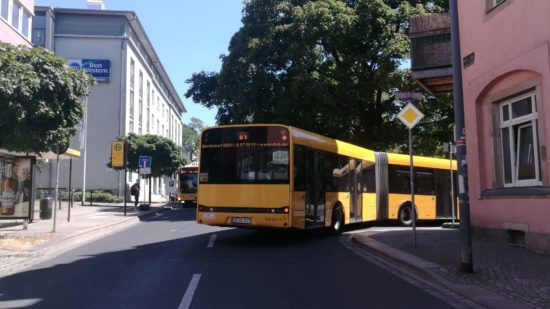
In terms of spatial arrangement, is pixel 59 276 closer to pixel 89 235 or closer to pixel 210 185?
pixel 210 185

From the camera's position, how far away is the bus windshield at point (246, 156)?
1274 cm

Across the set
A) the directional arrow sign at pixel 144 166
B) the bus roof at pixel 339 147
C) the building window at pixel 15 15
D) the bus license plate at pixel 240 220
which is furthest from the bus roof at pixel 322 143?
the building window at pixel 15 15

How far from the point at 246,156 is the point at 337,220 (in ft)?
14.3

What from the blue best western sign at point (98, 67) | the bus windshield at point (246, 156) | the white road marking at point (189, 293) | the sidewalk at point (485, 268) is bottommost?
the white road marking at point (189, 293)

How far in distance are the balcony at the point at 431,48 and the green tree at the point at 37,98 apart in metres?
9.15

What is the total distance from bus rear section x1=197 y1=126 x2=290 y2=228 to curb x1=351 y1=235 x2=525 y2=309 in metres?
2.51

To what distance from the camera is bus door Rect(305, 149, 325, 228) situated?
531 inches

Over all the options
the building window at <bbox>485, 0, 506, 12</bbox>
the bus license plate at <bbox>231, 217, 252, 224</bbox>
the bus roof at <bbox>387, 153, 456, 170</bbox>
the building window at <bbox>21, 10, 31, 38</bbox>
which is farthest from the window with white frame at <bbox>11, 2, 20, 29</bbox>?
the building window at <bbox>485, 0, 506, 12</bbox>

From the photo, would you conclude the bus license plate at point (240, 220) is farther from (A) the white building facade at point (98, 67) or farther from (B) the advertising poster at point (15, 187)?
(A) the white building facade at point (98, 67)

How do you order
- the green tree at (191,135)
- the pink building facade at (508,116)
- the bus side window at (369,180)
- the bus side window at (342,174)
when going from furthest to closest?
the green tree at (191,135) → the bus side window at (369,180) → the bus side window at (342,174) → the pink building facade at (508,116)

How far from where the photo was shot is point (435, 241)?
41.5 feet

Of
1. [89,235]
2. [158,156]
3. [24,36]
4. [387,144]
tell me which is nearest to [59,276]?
[89,235]

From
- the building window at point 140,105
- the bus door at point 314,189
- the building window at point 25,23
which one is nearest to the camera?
A: the bus door at point 314,189

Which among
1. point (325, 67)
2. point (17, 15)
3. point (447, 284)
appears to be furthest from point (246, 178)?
point (17, 15)
